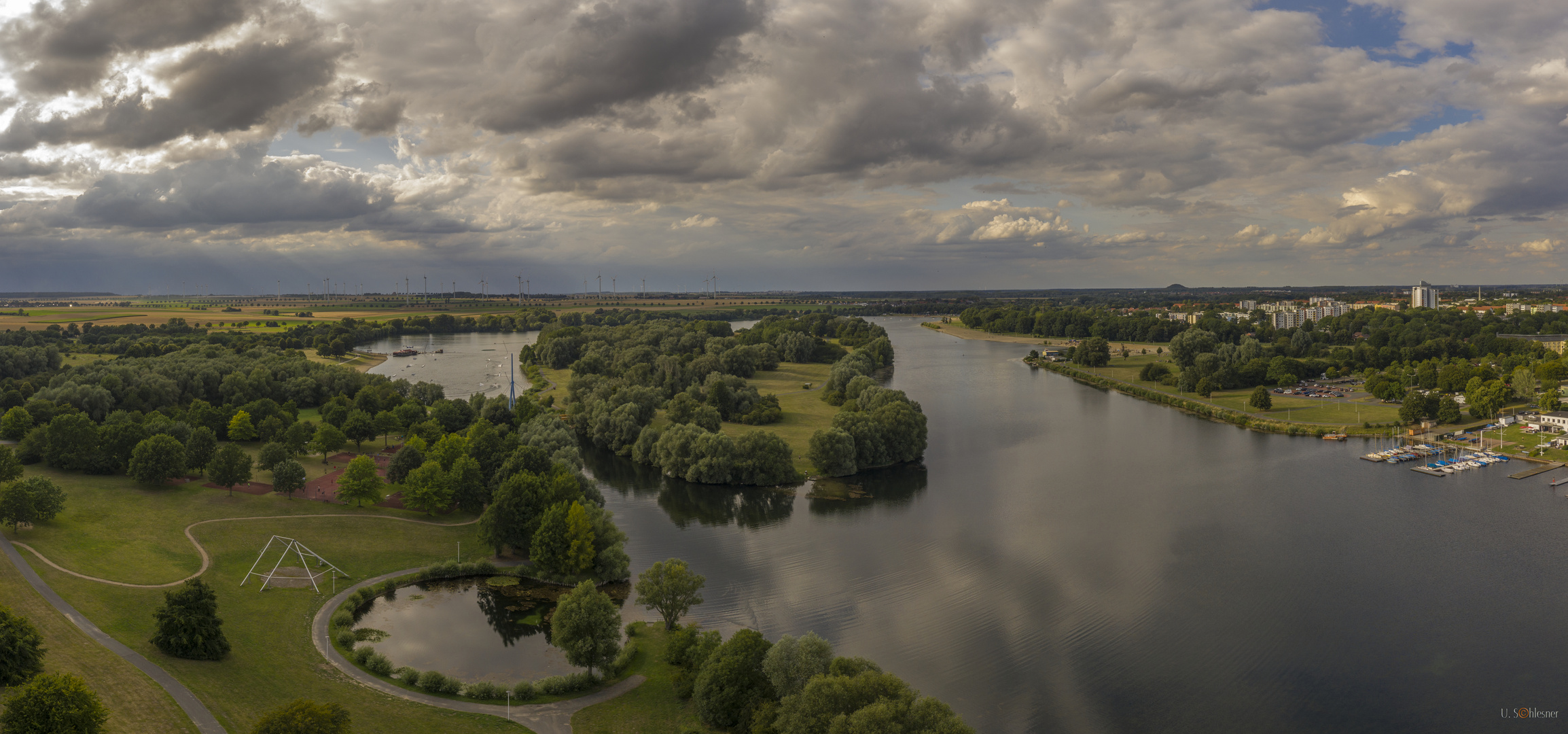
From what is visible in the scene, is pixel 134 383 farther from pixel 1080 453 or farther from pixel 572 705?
pixel 1080 453

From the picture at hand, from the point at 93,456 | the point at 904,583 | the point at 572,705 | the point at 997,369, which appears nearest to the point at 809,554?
the point at 904,583

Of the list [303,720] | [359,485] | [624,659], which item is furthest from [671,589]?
[359,485]

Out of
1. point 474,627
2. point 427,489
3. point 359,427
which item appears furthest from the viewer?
point 359,427

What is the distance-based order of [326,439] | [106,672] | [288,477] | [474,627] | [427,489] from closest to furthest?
[106,672] < [474,627] < [427,489] < [288,477] < [326,439]

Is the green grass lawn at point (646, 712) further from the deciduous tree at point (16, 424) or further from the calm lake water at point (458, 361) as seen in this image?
the calm lake water at point (458, 361)

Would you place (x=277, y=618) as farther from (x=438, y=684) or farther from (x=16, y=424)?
(x=16, y=424)

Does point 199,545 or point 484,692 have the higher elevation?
point 199,545
